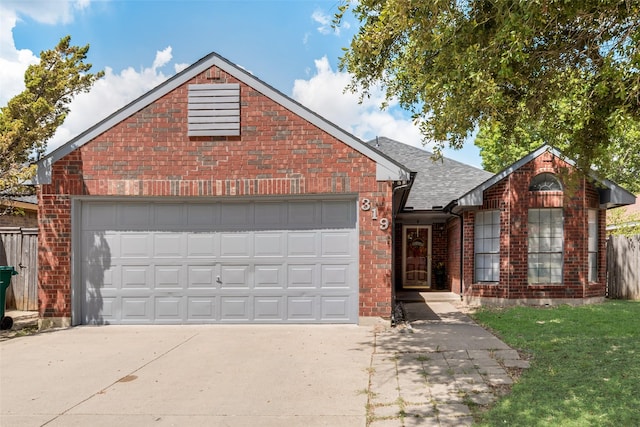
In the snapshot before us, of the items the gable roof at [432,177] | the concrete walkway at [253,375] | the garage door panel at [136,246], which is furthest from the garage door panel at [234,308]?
the gable roof at [432,177]

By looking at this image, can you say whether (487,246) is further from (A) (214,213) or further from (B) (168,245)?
(B) (168,245)

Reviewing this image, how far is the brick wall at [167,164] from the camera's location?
359 inches

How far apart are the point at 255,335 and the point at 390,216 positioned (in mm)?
3457

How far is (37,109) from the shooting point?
9242mm

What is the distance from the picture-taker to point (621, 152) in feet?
93.6

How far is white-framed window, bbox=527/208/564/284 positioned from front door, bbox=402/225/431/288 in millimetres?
4521

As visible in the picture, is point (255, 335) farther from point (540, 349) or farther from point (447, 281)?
point (447, 281)

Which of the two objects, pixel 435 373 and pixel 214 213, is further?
pixel 214 213

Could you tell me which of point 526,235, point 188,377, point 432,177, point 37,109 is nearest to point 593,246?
point 526,235

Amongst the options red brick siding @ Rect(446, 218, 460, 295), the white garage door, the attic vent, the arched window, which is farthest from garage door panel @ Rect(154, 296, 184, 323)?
the arched window

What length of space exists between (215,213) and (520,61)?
6.40 metres

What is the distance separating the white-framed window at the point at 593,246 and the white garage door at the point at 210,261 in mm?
8251

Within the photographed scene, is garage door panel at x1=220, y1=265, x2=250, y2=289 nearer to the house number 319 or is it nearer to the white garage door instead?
the white garage door

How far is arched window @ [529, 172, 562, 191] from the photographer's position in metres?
12.4
